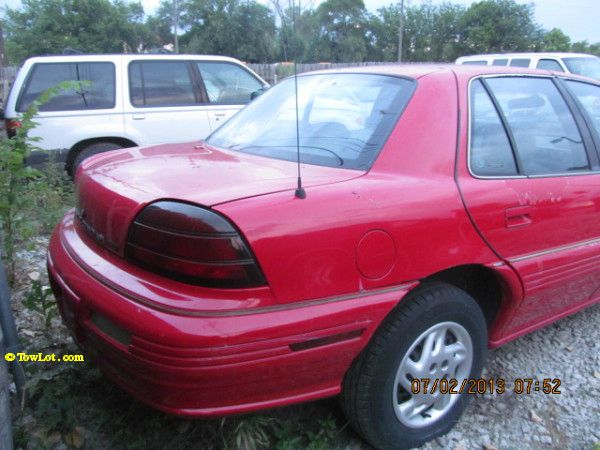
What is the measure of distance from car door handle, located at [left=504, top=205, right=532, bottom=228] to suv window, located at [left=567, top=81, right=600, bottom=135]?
977 mm

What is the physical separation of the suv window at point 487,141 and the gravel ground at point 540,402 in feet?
3.60

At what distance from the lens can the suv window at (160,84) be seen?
20.1 ft

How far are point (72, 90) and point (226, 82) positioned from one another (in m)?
1.89

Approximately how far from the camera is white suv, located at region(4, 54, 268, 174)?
5.70 meters

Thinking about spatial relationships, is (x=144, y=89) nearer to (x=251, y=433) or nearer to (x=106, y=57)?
(x=106, y=57)

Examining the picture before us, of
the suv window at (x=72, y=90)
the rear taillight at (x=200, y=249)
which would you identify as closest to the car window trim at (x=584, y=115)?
the rear taillight at (x=200, y=249)

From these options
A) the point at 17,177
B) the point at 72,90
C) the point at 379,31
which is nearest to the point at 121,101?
the point at 72,90

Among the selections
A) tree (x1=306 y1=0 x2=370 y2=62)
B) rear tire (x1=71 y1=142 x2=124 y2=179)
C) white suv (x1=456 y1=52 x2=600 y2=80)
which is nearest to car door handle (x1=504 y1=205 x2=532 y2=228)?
tree (x1=306 y1=0 x2=370 y2=62)

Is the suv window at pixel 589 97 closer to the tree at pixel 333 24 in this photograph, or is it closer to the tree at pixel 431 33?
the tree at pixel 333 24

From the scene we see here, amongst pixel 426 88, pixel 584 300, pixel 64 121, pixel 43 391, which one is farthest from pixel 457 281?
pixel 64 121

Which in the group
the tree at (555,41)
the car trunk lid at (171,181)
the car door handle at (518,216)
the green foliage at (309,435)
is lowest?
the green foliage at (309,435)

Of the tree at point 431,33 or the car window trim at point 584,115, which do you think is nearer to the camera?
the car window trim at point 584,115

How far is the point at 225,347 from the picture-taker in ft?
5.11

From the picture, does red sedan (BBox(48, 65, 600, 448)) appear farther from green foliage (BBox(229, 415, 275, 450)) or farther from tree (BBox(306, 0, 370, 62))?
green foliage (BBox(229, 415, 275, 450))
